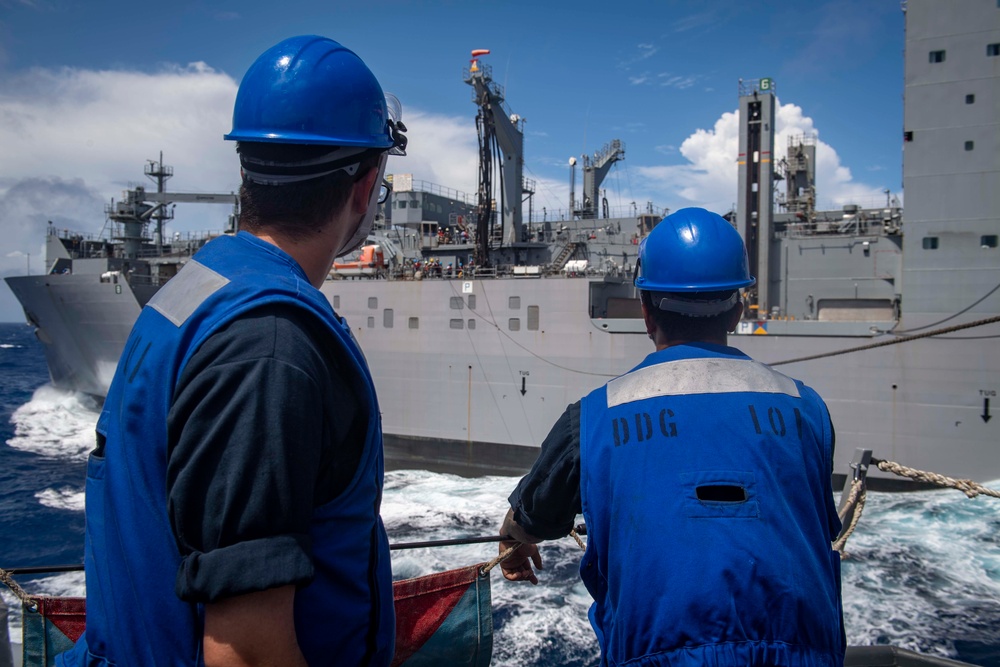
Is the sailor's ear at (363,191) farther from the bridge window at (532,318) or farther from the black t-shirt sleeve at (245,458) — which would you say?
the bridge window at (532,318)

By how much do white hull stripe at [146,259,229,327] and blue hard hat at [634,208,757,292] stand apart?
131 centimetres

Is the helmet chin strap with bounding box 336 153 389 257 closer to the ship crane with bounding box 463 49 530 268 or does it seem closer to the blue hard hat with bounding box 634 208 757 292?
the blue hard hat with bounding box 634 208 757 292

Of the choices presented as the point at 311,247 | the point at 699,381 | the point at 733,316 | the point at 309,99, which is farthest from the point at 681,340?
the point at 309,99

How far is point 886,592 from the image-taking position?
9742mm

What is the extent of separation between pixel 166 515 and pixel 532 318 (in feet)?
48.9

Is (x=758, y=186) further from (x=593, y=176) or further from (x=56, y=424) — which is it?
(x=56, y=424)

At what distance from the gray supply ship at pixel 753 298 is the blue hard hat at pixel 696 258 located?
6674mm

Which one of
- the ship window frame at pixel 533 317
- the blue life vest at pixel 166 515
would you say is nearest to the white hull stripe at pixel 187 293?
the blue life vest at pixel 166 515

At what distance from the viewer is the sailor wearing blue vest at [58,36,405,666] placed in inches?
38.6

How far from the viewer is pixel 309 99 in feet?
4.37

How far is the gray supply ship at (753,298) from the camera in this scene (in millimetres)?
12641

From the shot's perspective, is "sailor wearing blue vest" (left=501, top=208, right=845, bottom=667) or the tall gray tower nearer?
"sailor wearing blue vest" (left=501, top=208, right=845, bottom=667)

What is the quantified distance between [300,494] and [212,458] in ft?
0.49

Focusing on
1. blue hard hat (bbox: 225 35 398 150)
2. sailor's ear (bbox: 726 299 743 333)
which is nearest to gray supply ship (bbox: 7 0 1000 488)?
sailor's ear (bbox: 726 299 743 333)
